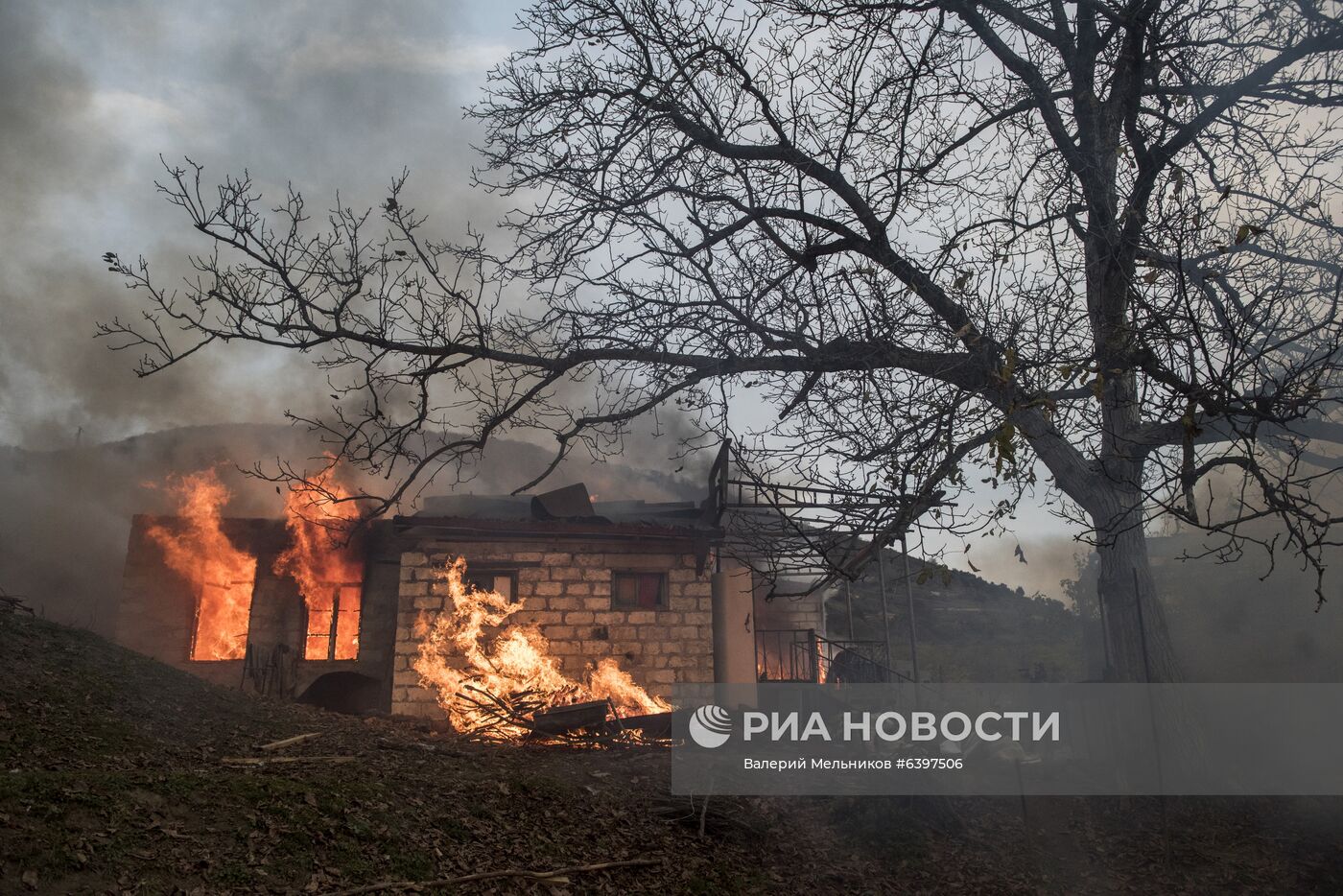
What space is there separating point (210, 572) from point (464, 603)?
1109 cm

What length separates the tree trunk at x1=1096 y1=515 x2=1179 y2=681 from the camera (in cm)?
895

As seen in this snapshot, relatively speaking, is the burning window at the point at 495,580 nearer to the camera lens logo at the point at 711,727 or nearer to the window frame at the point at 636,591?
the window frame at the point at 636,591

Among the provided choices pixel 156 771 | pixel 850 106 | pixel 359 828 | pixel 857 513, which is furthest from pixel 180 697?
pixel 850 106

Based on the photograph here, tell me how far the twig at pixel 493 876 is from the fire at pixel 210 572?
60.3ft

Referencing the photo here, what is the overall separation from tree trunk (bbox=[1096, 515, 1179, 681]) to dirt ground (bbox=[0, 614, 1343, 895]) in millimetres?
1352

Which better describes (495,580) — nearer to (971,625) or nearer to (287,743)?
(287,743)

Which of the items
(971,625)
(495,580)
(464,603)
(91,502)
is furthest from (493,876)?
(91,502)

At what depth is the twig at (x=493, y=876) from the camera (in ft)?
19.2

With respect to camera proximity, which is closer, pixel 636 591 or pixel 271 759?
pixel 271 759

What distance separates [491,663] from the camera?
1589 centimetres

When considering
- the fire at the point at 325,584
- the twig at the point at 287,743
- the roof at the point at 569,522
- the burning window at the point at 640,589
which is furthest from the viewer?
the fire at the point at 325,584

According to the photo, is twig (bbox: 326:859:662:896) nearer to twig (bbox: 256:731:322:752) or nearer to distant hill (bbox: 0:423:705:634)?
twig (bbox: 256:731:322:752)

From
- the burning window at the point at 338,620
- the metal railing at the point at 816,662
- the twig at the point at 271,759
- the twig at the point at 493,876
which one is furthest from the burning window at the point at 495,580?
the twig at the point at 493,876

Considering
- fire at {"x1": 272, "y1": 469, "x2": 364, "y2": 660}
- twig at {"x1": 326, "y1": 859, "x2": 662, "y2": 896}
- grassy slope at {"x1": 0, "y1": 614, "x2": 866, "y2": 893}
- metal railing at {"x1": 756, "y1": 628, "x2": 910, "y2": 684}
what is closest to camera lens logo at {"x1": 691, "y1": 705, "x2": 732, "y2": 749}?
grassy slope at {"x1": 0, "y1": 614, "x2": 866, "y2": 893}
